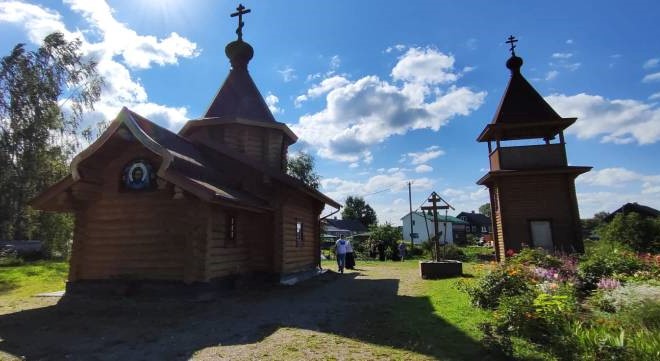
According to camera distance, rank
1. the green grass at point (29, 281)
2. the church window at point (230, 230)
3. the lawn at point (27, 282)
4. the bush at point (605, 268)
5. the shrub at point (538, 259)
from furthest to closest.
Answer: the green grass at point (29, 281) < the church window at point (230, 230) < the lawn at point (27, 282) < the shrub at point (538, 259) < the bush at point (605, 268)

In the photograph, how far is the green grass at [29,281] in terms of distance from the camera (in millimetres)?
12000

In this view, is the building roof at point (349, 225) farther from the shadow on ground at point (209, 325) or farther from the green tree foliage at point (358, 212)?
the shadow on ground at point (209, 325)

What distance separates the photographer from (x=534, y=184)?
16.1 meters

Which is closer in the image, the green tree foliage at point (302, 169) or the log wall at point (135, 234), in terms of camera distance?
the log wall at point (135, 234)

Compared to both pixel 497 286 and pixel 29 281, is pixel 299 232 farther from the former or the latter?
pixel 29 281

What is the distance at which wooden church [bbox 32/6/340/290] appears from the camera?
10.1 meters

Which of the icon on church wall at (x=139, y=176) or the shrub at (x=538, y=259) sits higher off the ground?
the icon on church wall at (x=139, y=176)

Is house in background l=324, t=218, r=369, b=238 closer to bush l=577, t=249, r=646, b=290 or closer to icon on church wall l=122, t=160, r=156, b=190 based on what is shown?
icon on church wall l=122, t=160, r=156, b=190

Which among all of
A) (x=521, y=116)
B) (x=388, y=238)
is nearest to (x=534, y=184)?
(x=521, y=116)

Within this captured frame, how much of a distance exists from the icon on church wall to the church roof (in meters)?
13.5

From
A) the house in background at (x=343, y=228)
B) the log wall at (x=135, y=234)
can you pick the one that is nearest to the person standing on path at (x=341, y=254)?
the log wall at (x=135, y=234)

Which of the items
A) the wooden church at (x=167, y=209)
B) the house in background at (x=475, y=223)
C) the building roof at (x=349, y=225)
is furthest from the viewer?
the house in background at (x=475, y=223)

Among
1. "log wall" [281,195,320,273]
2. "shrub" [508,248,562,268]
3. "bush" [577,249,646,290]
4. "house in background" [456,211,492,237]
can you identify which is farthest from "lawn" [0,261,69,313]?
"house in background" [456,211,492,237]

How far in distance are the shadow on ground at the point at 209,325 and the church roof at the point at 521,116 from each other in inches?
398
